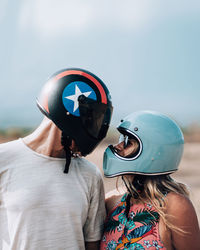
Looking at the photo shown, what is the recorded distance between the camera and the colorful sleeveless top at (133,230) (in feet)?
8.87

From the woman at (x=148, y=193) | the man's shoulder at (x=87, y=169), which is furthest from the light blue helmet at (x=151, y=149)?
the man's shoulder at (x=87, y=169)

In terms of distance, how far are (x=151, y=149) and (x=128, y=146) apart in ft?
0.67

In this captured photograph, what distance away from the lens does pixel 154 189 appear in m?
2.90

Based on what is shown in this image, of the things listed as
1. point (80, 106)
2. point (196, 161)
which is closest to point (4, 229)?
point (80, 106)

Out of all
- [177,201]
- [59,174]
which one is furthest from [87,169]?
[177,201]

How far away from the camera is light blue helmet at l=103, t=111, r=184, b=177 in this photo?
2.98 metres

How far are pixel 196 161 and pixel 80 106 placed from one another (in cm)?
1730

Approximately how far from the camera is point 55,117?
9.14 feet

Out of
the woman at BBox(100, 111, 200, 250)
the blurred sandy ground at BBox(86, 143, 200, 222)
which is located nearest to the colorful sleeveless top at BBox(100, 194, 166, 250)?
the woman at BBox(100, 111, 200, 250)

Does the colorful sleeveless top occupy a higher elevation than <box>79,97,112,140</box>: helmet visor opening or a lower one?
lower

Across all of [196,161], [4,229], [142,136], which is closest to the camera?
[4,229]

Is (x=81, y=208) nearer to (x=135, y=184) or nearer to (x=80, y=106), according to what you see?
(x=135, y=184)

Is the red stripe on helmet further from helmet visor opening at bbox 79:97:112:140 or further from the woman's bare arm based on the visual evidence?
the woman's bare arm

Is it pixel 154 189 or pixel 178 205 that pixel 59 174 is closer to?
pixel 154 189
